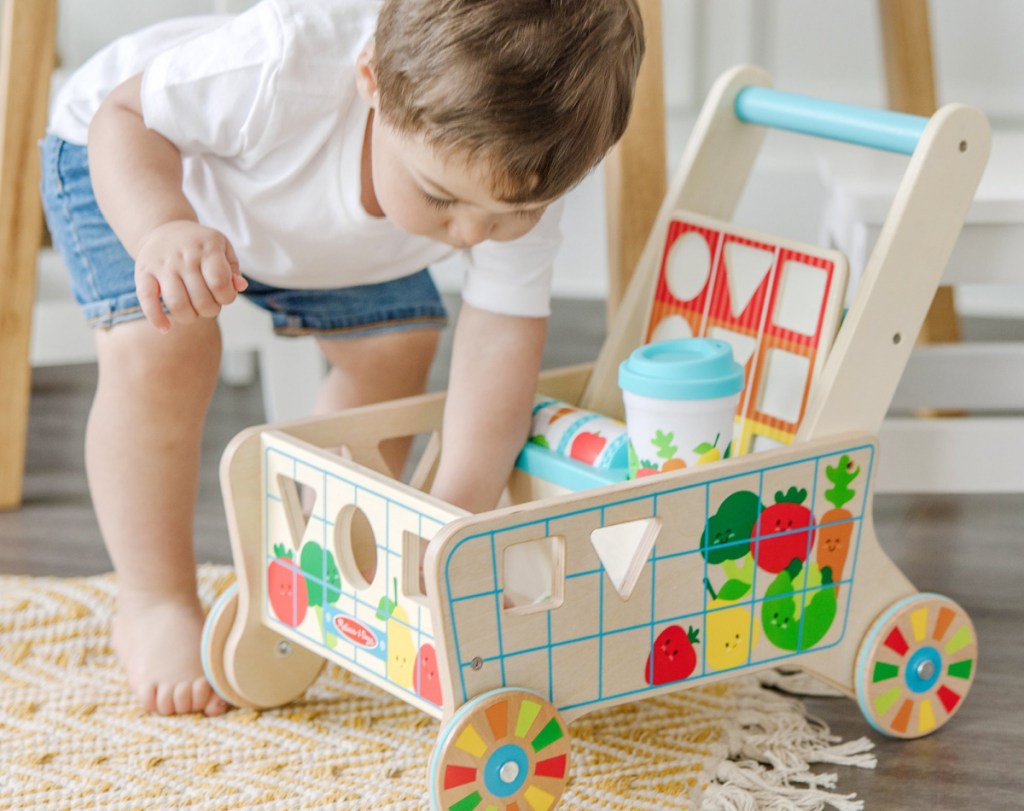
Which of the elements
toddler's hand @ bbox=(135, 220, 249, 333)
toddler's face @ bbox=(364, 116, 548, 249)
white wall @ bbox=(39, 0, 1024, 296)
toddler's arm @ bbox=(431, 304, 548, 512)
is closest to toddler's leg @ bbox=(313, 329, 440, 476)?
toddler's arm @ bbox=(431, 304, 548, 512)

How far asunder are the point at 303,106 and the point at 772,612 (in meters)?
0.44

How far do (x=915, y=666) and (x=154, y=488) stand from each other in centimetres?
53

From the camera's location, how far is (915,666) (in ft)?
2.92

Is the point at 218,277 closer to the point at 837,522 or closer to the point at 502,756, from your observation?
the point at 502,756

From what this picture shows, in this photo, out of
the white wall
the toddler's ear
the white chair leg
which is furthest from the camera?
the white wall

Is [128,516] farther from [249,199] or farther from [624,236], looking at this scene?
[624,236]

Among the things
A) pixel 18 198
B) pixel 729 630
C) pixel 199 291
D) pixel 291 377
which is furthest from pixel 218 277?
pixel 291 377

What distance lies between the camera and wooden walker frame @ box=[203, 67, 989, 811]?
739mm

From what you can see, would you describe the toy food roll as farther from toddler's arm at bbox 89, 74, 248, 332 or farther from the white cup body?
toddler's arm at bbox 89, 74, 248, 332

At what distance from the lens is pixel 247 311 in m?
1.37

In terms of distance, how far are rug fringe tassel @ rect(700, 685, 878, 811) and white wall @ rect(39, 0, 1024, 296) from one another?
1.12 m

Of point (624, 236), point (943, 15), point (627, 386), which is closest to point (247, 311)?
point (624, 236)

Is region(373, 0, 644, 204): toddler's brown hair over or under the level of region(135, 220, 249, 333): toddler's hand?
over

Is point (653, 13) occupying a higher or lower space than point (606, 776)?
higher
